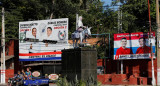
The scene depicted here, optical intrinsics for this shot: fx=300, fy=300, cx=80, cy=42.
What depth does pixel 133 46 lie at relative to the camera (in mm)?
32906

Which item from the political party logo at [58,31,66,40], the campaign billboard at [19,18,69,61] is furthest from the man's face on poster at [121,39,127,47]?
the political party logo at [58,31,66,40]

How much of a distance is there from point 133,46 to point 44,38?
1051cm

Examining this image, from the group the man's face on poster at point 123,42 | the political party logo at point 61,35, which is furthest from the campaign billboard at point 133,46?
the political party logo at point 61,35

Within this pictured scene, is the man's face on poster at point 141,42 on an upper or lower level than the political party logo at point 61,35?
lower

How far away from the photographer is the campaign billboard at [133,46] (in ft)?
105

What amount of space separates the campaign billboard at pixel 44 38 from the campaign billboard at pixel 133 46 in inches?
234

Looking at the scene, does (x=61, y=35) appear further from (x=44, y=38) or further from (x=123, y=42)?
(x=123, y=42)

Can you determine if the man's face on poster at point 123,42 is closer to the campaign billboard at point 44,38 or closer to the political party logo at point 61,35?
the campaign billboard at point 44,38

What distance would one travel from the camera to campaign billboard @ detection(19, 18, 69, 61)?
34.9m

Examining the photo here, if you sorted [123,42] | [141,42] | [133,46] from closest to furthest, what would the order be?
[141,42] < [133,46] < [123,42]

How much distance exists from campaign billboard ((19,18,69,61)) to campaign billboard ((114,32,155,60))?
19.5 feet

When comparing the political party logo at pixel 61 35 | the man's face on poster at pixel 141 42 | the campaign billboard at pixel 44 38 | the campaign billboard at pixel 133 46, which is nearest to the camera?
the campaign billboard at pixel 133 46

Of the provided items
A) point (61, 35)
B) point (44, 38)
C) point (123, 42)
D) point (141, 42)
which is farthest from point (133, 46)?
point (44, 38)

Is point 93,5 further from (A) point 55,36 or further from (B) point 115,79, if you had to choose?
(B) point 115,79
